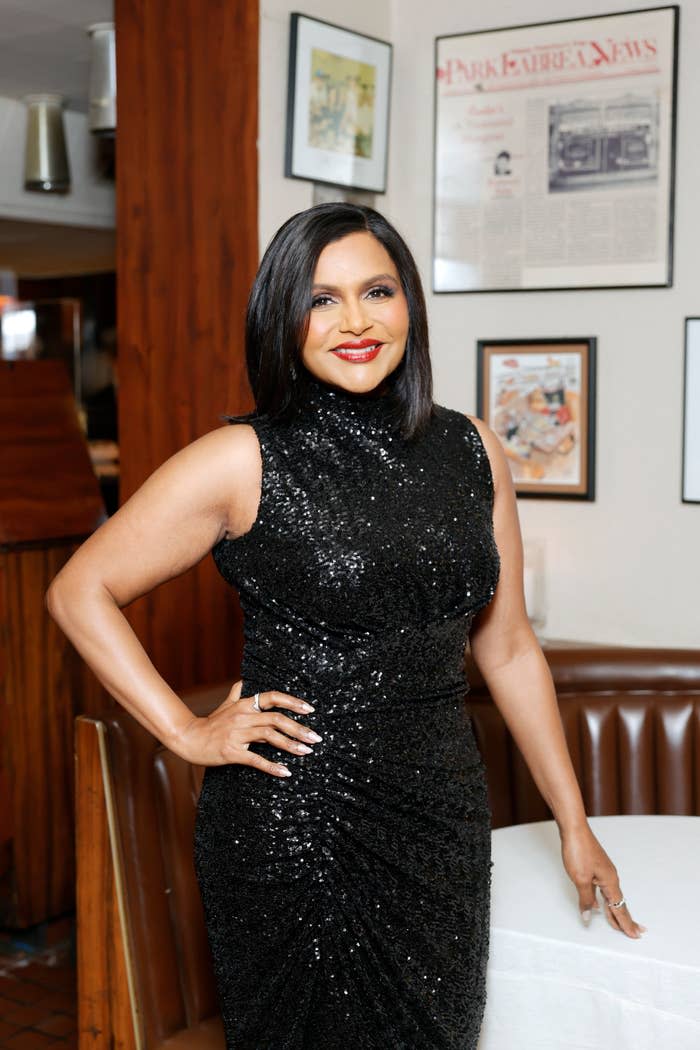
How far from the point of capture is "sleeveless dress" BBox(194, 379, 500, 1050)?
1.65 metres

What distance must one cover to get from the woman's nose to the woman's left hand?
0.82 meters

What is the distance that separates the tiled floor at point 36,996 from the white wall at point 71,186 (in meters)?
3.23

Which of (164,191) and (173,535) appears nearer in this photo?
(173,535)

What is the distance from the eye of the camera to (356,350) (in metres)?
1.70

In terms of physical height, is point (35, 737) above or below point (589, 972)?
below

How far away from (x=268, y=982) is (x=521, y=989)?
396 millimetres

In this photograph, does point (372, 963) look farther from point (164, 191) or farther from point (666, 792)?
point (164, 191)

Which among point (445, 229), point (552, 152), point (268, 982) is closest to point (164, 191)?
point (445, 229)

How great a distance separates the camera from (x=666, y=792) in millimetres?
2912

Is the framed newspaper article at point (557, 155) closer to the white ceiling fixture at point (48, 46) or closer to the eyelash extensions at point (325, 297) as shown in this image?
the white ceiling fixture at point (48, 46)

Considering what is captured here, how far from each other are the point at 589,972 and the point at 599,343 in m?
2.03

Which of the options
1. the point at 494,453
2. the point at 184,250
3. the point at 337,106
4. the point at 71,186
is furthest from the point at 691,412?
Result: the point at 71,186

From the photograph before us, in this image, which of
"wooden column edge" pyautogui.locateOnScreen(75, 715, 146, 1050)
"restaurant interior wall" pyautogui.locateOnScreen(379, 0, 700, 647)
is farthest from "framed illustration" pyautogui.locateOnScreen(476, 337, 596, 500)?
"wooden column edge" pyautogui.locateOnScreen(75, 715, 146, 1050)

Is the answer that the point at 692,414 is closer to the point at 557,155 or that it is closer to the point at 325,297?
the point at 557,155
